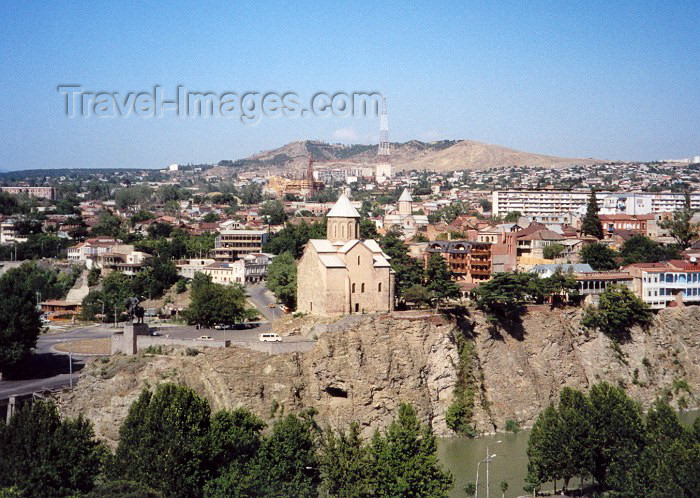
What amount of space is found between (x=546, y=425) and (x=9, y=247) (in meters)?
45.9

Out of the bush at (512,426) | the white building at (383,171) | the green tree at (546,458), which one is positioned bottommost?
the bush at (512,426)

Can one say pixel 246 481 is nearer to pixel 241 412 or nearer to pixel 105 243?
pixel 241 412

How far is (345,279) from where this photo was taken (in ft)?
106

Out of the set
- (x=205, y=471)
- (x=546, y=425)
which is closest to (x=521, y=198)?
(x=546, y=425)

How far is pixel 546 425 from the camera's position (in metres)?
25.9

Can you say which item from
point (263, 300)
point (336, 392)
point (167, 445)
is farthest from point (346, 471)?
point (263, 300)

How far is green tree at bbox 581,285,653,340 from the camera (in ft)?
118

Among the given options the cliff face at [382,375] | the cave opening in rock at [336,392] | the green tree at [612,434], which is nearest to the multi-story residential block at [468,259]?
the cliff face at [382,375]

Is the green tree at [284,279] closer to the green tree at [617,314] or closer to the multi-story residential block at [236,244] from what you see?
the multi-story residential block at [236,244]

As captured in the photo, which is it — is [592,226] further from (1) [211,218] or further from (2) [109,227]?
(1) [211,218]

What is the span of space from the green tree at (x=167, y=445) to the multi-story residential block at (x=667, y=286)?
68.9 ft

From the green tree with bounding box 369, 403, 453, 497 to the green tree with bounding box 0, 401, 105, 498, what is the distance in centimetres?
693

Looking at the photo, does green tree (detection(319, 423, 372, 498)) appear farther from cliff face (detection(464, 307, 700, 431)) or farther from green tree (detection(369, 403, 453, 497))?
cliff face (detection(464, 307, 700, 431))

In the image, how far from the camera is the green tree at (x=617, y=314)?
1411 inches
